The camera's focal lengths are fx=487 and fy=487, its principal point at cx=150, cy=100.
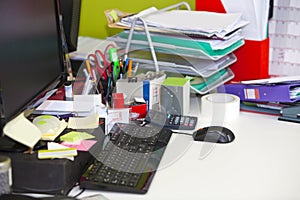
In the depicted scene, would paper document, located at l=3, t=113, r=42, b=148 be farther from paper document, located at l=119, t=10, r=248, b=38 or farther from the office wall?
the office wall

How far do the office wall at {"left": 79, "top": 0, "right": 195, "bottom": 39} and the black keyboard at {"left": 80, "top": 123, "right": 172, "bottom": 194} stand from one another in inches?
27.3

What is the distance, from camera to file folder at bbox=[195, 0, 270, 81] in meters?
1.57

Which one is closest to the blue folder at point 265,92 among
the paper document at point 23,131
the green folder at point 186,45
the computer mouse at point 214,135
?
the green folder at point 186,45

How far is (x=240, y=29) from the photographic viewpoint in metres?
1.54

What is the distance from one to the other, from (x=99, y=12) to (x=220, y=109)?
2.52 feet

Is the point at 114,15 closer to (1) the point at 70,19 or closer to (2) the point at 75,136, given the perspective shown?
(1) the point at 70,19

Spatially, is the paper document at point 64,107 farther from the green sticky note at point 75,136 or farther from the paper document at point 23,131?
the paper document at point 23,131

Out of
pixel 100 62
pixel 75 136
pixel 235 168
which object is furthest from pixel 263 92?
pixel 75 136

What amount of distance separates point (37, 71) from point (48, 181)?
275mm

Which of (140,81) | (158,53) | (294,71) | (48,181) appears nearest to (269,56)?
(294,71)

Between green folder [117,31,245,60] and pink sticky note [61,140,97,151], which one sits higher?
green folder [117,31,245,60]

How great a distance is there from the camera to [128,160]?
108 cm

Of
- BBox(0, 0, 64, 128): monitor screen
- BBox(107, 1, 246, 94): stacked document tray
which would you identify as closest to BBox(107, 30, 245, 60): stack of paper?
BBox(107, 1, 246, 94): stacked document tray

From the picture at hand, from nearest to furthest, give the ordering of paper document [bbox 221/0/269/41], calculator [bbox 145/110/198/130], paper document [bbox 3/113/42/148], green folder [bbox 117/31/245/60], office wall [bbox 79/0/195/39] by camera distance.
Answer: paper document [bbox 3/113/42/148] → calculator [bbox 145/110/198/130] → green folder [bbox 117/31/245/60] → paper document [bbox 221/0/269/41] → office wall [bbox 79/0/195/39]
